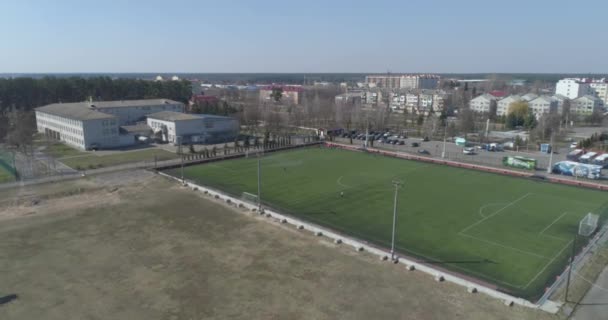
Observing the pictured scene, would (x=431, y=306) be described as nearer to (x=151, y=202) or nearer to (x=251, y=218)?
(x=251, y=218)

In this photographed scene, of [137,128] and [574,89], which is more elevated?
[574,89]

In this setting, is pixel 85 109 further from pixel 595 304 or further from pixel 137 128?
pixel 595 304

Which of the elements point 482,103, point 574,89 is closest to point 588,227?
point 482,103

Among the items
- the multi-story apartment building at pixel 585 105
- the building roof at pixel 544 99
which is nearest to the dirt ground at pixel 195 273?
the building roof at pixel 544 99

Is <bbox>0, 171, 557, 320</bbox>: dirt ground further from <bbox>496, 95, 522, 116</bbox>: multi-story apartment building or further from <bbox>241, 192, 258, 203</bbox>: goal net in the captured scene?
<bbox>496, 95, 522, 116</bbox>: multi-story apartment building

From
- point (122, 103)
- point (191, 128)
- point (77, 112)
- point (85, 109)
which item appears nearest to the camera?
point (77, 112)

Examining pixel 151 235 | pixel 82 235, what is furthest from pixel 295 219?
pixel 82 235
